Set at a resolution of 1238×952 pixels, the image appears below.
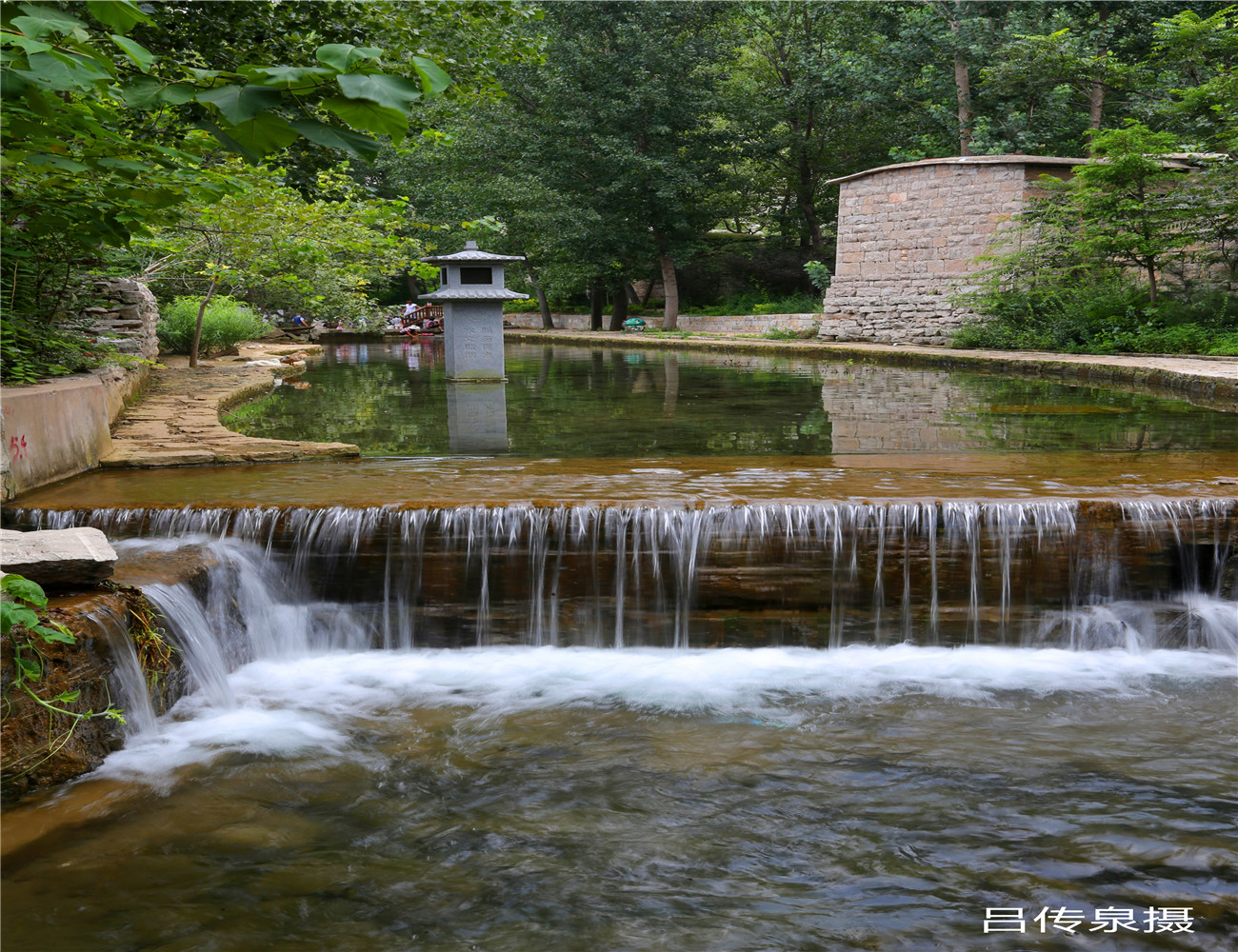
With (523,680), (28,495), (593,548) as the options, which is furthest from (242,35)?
(523,680)

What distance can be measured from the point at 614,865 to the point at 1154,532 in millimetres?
3734

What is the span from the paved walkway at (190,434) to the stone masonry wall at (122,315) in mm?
516

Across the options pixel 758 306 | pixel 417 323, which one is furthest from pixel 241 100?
pixel 417 323

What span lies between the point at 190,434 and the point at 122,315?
470 centimetres

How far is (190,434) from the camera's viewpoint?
7773mm

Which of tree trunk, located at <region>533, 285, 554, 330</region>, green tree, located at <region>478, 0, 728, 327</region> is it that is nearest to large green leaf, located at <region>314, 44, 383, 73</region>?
green tree, located at <region>478, 0, 728, 327</region>

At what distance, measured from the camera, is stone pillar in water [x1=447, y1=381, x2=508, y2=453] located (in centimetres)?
804

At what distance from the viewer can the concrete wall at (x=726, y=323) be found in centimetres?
2397

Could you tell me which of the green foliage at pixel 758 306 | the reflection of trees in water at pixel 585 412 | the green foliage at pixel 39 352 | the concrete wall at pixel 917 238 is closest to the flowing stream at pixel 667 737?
the green foliage at pixel 39 352

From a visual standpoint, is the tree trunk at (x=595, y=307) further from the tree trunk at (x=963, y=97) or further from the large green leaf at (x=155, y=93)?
the large green leaf at (x=155, y=93)

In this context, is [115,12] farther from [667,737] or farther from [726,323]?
[726,323]

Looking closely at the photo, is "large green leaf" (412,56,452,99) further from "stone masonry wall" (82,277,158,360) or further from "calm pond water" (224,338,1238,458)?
"stone masonry wall" (82,277,158,360)

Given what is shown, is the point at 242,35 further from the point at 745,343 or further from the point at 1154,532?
the point at 745,343

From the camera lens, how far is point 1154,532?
5332 mm
